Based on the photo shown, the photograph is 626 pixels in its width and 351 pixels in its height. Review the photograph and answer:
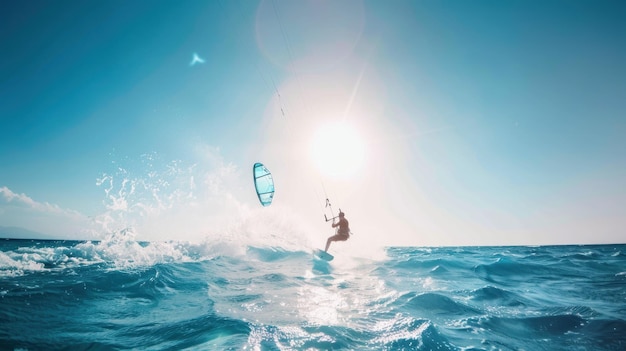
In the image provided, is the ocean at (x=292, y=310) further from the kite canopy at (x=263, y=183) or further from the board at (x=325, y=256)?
the kite canopy at (x=263, y=183)

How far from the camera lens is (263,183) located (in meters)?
13.2

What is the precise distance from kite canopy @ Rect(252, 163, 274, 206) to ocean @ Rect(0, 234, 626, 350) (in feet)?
12.3

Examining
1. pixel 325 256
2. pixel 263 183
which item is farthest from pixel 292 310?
pixel 325 256

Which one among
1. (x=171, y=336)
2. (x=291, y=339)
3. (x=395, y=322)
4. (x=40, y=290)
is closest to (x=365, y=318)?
(x=395, y=322)

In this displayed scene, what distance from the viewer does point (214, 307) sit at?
7.69 meters

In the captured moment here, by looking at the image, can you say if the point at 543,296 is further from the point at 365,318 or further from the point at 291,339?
the point at 291,339

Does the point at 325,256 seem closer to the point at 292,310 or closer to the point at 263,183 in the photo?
the point at 263,183

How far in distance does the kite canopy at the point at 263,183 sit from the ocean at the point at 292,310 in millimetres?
3754

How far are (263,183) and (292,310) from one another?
6.79m

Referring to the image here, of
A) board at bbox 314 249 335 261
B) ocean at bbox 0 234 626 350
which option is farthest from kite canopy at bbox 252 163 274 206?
board at bbox 314 249 335 261

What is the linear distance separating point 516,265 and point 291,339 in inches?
812

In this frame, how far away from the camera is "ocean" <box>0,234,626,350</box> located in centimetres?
566

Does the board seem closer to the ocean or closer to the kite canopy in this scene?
the ocean

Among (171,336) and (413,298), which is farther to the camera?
(413,298)
